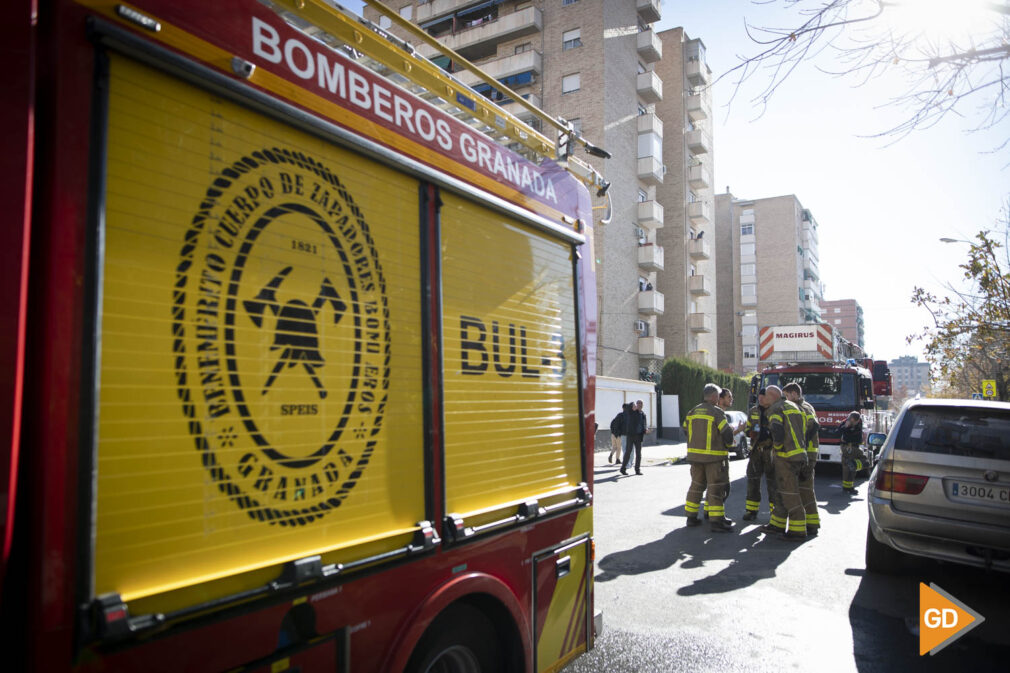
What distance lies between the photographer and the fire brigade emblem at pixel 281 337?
1872mm

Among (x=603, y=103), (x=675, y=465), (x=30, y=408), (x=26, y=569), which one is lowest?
(x=675, y=465)

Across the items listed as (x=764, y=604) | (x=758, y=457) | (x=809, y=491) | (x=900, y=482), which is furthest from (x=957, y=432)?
(x=758, y=457)

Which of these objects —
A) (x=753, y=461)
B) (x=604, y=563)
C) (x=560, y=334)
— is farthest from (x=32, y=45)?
(x=753, y=461)

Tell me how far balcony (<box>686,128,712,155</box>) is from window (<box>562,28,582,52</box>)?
11.7 metres

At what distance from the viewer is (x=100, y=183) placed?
1.64 metres

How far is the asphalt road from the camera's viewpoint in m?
4.24

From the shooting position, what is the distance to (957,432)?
5625 millimetres

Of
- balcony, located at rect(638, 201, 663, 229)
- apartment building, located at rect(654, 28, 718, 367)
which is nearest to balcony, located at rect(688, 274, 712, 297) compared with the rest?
apartment building, located at rect(654, 28, 718, 367)

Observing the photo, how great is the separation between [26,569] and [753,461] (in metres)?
8.50

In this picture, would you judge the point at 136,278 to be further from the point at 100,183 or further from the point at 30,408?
the point at 30,408

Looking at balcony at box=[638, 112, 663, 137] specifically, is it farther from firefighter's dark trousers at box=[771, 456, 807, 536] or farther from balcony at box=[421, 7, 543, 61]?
firefighter's dark trousers at box=[771, 456, 807, 536]

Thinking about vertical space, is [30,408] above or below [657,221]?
below

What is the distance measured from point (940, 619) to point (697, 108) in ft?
140

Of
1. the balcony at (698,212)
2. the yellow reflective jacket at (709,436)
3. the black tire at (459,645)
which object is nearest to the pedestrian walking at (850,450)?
the yellow reflective jacket at (709,436)
